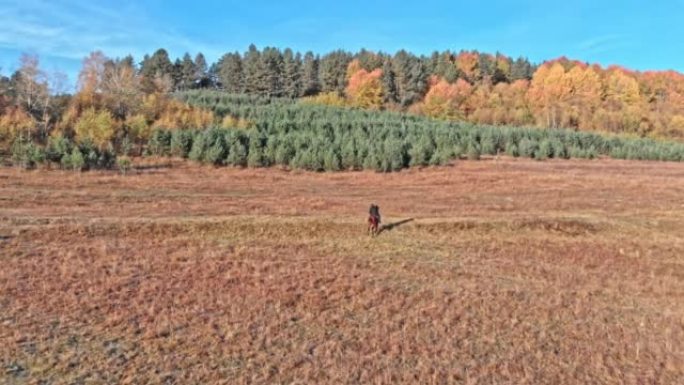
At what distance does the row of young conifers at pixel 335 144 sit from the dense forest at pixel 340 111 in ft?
0.69

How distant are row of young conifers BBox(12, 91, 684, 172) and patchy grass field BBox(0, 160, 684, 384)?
2589cm

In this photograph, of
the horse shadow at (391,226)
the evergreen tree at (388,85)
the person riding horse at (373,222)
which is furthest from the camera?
the evergreen tree at (388,85)

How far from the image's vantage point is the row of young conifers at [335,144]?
65000mm

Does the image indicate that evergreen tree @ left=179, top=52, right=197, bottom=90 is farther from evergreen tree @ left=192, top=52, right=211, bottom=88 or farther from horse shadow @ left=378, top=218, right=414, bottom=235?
Result: horse shadow @ left=378, top=218, right=414, bottom=235

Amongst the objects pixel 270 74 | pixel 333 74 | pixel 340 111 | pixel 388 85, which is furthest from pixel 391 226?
pixel 333 74

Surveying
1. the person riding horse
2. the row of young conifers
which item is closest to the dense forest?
the row of young conifers

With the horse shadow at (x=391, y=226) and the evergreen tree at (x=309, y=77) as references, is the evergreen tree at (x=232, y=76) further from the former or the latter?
the horse shadow at (x=391, y=226)

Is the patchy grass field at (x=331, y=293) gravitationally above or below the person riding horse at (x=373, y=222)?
below

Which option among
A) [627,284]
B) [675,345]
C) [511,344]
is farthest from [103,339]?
[627,284]

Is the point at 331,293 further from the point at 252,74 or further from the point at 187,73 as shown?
the point at 187,73

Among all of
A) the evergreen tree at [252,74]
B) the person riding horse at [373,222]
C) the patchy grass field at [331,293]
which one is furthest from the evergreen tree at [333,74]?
the person riding horse at [373,222]

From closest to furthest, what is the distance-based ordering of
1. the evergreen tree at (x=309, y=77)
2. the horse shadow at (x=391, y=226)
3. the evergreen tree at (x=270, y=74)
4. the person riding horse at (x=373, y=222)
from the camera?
1. the person riding horse at (x=373, y=222)
2. the horse shadow at (x=391, y=226)
3. the evergreen tree at (x=270, y=74)
4. the evergreen tree at (x=309, y=77)

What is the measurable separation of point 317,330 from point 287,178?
45.0 m

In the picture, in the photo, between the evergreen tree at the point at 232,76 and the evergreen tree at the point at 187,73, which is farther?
the evergreen tree at the point at 187,73
